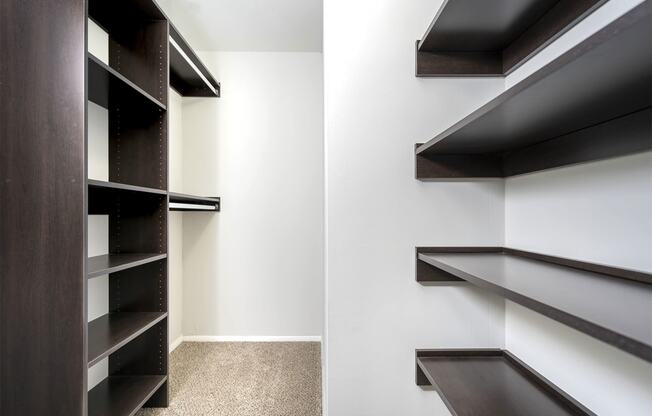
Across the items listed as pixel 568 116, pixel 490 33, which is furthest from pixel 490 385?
pixel 490 33

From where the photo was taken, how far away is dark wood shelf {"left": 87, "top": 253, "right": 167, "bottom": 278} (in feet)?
4.36

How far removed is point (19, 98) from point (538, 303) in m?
1.59

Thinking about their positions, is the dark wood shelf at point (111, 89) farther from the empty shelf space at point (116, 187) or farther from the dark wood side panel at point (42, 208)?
the empty shelf space at point (116, 187)

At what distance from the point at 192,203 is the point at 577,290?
214 centimetres

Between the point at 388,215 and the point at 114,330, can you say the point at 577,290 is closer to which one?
the point at 388,215

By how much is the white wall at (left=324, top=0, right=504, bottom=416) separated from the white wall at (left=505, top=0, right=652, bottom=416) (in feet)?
0.55

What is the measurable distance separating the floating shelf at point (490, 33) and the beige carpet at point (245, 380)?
1.73 metres

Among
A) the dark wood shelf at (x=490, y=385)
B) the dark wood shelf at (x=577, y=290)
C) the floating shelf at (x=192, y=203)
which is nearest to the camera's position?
the dark wood shelf at (x=577, y=290)

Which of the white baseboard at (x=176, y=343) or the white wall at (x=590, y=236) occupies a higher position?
the white wall at (x=590, y=236)

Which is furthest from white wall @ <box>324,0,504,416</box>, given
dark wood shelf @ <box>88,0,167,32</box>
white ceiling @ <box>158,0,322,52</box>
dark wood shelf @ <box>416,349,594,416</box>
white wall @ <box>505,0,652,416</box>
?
white ceiling @ <box>158,0,322,52</box>

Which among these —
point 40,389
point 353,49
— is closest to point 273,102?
point 353,49

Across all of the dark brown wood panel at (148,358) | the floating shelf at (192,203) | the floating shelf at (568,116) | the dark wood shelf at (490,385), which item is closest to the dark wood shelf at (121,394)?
the dark brown wood panel at (148,358)

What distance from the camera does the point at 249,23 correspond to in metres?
2.37

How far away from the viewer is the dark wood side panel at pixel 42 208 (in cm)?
114
